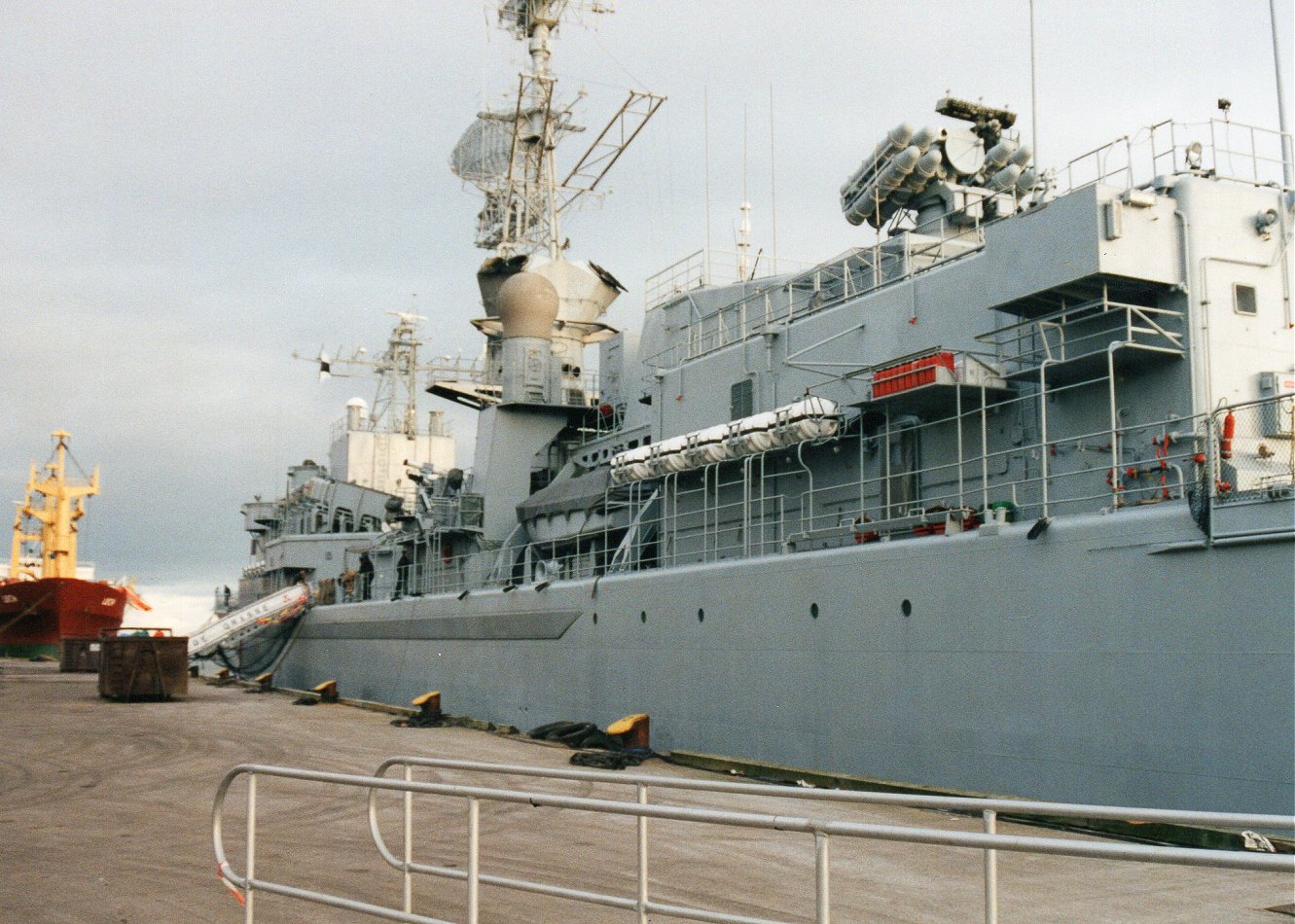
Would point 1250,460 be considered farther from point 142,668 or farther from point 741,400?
point 142,668

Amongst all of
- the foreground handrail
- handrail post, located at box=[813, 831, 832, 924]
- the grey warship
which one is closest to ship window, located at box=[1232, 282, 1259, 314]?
the grey warship

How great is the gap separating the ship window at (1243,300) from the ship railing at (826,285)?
3.34 meters

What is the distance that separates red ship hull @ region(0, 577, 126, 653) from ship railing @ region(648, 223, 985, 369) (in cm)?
3583

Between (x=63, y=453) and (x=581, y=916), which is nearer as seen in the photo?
(x=581, y=916)

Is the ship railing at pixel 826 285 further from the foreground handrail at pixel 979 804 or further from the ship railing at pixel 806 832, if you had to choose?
the foreground handrail at pixel 979 804

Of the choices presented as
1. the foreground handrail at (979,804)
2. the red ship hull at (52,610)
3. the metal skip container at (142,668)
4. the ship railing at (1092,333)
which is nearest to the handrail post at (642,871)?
the foreground handrail at (979,804)

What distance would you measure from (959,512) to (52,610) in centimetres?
4447

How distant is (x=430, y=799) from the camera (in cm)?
1150

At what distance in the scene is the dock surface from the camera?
6.82m

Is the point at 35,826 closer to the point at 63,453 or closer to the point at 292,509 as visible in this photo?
the point at 292,509

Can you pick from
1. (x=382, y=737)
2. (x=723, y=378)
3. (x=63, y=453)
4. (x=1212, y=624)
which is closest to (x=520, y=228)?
(x=723, y=378)

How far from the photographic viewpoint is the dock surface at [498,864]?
6.82 meters

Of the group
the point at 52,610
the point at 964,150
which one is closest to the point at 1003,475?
the point at 964,150

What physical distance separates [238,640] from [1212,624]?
100 ft
